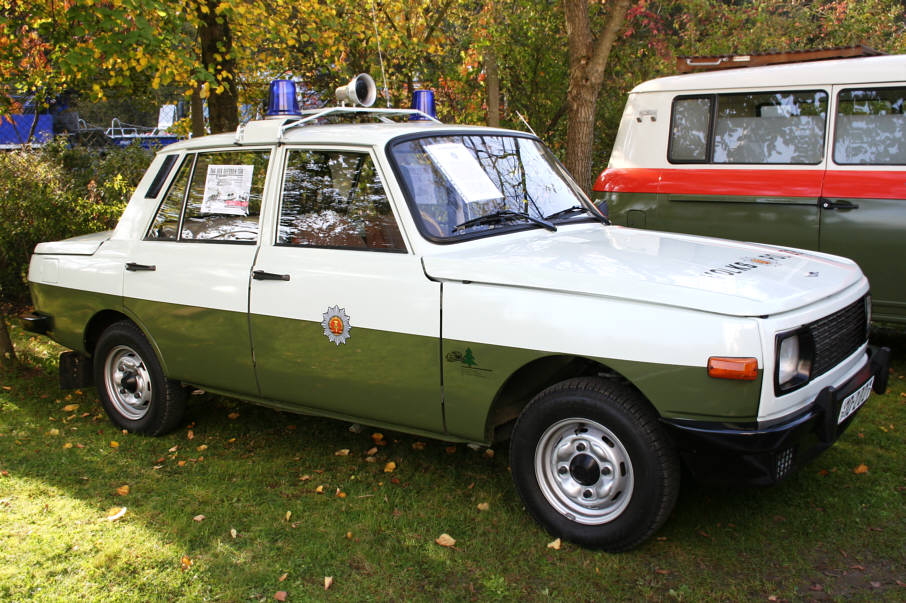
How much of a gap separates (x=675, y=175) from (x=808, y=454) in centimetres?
397

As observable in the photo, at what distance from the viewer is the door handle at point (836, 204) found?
19.4 ft

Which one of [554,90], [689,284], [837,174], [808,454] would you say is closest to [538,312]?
[689,284]

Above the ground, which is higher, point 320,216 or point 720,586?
point 320,216

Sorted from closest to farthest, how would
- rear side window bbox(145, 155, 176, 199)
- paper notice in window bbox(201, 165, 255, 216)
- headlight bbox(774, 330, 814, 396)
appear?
headlight bbox(774, 330, 814, 396)
paper notice in window bbox(201, 165, 255, 216)
rear side window bbox(145, 155, 176, 199)

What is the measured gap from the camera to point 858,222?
5875mm

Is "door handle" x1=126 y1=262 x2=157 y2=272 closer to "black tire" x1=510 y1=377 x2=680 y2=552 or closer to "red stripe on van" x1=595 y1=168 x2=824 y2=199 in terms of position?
"black tire" x1=510 y1=377 x2=680 y2=552

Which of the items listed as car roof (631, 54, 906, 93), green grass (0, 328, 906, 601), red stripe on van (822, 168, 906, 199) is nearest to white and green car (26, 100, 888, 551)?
green grass (0, 328, 906, 601)

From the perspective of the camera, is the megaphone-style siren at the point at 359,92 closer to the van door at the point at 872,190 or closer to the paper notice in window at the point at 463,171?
the paper notice in window at the point at 463,171

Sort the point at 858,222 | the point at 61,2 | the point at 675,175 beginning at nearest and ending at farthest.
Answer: the point at 858,222 < the point at 675,175 < the point at 61,2

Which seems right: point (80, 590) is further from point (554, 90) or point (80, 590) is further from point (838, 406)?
point (554, 90)

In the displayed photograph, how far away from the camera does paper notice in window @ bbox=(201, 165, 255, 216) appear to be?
452cm

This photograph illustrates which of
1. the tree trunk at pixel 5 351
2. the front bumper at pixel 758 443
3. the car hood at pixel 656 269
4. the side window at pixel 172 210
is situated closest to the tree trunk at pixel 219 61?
the tree trunk at pixel 5 351

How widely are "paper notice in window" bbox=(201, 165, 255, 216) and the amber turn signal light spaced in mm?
2792

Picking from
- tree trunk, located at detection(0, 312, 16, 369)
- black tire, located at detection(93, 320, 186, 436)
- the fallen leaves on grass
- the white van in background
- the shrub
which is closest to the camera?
the fallen leaves on grass
